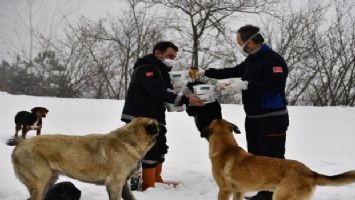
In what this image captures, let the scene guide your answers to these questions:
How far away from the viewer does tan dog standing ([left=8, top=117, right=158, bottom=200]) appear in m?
4.74

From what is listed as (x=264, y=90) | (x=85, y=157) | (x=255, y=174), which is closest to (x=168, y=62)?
(x=264, y=90)

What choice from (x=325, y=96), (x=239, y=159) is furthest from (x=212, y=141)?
(x=325, y=96)

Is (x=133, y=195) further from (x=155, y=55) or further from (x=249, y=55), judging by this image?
(x=249, y=55)

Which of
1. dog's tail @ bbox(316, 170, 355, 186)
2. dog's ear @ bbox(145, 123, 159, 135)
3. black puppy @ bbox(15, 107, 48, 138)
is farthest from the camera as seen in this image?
black puppy @ bbox(15, 107, 48, 138)

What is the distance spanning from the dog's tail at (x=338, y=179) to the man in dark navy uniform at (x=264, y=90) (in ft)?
3.41

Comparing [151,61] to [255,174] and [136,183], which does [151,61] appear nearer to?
[136,183]

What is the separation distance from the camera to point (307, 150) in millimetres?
9898

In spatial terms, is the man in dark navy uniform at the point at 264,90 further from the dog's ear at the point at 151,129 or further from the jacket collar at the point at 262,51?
the dog's ear at the point at 151,129

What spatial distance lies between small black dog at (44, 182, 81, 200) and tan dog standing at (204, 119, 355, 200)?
1836 mm

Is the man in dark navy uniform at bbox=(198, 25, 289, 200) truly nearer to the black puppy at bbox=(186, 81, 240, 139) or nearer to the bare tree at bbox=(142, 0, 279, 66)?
the black puppy at bbox=(186, 81, 240, 139)

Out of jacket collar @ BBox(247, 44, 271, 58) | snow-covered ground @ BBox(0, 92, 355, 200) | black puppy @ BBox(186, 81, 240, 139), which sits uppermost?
jacket collar @ BBox(247, 44, 271, 58)

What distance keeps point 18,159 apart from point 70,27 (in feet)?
96.1

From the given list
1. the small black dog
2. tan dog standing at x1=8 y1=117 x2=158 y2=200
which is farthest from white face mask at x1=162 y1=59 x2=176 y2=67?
the small black dog

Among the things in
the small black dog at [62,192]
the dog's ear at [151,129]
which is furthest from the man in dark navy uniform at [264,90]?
the small black dog at [62,192]
